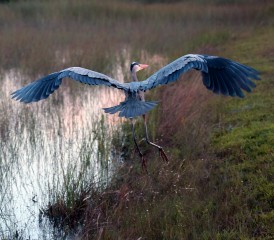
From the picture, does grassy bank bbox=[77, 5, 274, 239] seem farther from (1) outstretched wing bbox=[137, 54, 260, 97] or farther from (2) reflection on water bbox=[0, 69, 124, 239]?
(1) outstretched wing bbox=[137, 54, 260, 97]

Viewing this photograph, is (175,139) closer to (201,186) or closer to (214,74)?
(201,186)

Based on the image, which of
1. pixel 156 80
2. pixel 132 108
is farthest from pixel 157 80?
pixel 132 108

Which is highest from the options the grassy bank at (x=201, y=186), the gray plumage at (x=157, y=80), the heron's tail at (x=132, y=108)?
the gray plumage at (x=157, y=80)

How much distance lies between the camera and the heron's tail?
13.6ft

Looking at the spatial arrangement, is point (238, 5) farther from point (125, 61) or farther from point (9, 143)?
point (9, 143)

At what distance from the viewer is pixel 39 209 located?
490 centimetres

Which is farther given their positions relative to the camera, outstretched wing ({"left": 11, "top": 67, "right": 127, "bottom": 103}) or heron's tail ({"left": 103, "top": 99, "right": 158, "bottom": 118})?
outstretched wing ({"left": 11, "top": 67, "right": 127, "bottom": 103})

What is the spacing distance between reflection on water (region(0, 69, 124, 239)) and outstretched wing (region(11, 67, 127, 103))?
2.61ft

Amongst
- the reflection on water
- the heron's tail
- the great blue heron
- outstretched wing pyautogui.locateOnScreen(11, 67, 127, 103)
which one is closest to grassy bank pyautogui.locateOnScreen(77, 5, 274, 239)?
the reflection on water

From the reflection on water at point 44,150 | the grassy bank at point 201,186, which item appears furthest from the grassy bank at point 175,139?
A: the reflection on water at point 44,150

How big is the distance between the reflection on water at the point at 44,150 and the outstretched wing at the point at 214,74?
1.23m

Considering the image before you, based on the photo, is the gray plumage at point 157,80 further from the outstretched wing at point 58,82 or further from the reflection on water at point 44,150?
the reflection on water at point 44,150

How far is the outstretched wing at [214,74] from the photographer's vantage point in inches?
169

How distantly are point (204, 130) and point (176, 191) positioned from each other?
189 cm
